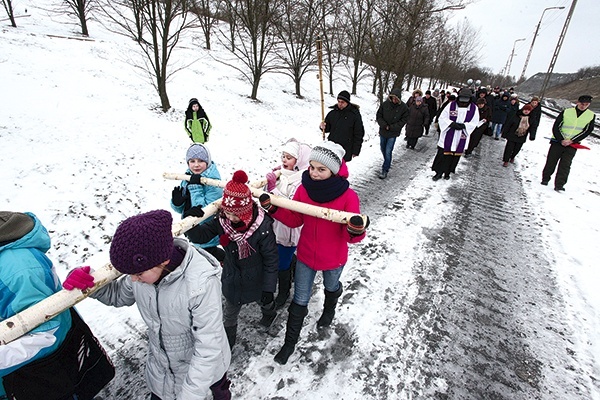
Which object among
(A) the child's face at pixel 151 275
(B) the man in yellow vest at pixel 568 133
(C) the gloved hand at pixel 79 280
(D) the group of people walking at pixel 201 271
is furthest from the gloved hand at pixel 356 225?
(B) the man in yellow vest at pixel 568 133

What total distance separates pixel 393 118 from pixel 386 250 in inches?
167

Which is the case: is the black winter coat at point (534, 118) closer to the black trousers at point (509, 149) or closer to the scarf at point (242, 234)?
the black trousers at point (509, 149)

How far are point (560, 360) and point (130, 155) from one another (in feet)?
25.6

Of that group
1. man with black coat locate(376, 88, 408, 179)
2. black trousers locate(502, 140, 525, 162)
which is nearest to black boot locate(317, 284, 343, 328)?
man with black coat locate(376, 88, 408, 179)

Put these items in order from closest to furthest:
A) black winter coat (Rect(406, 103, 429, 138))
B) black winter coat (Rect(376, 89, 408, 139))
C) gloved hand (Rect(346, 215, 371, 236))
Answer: gloved hand (Rect(346, 215, 371, 236)), black winter coat (Rect(376, 89, 408, 139)), black winter coat (Rect(406, 103, 429, 138))

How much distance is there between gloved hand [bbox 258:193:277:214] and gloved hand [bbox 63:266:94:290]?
1.25 m

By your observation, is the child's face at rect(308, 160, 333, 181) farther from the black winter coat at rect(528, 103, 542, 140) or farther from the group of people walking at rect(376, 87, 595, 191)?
the black winter coat at rect(528, 103, 542, 140)

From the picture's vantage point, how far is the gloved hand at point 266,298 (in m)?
2.72

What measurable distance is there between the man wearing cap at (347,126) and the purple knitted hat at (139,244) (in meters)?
5.10

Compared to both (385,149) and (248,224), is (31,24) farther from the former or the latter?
(248,224)

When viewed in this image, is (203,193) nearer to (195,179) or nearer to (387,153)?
(195,179)

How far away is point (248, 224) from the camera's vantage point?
2.34m

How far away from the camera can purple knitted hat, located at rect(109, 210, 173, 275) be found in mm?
1386

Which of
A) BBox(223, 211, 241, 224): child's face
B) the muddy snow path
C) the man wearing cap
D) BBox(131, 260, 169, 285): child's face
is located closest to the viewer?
BBox(131, 260, 169, 285): child's face
